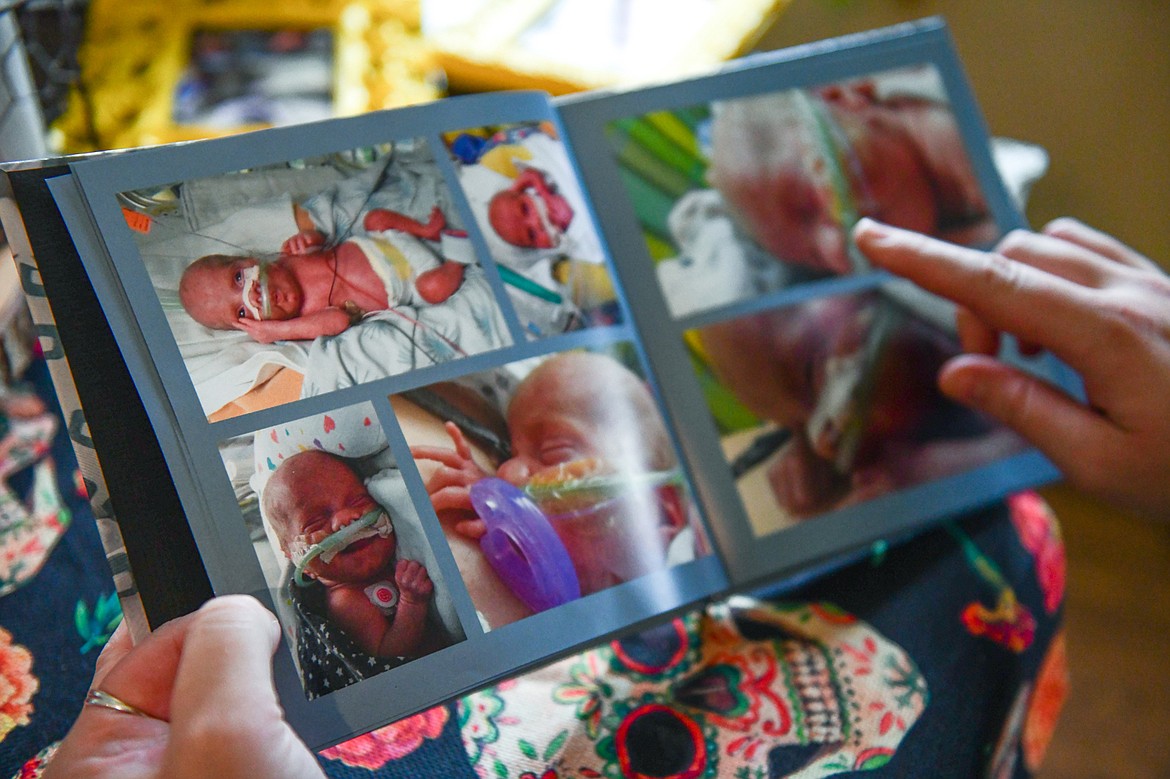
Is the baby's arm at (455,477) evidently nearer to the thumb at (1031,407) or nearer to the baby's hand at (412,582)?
the baby's hand at (412,582)

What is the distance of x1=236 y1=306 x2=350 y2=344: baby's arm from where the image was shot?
1.34ft

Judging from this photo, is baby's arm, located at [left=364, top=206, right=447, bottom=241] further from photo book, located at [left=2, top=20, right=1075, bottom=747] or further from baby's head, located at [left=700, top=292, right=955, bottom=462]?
baby's head, located at [left=700, top=292, right=955, bottom=462]

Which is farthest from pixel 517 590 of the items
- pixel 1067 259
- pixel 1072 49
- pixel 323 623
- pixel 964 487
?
pixel 1072 49

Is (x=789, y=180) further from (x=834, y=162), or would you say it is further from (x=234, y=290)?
(x=234, y=290)

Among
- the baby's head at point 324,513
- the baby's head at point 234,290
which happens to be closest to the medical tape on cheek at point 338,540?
the baby's head at point 324,513

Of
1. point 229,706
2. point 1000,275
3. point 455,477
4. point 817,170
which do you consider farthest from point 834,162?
point 229,706

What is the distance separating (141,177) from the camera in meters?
0.41

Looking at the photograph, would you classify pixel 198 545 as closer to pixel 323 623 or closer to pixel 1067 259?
pixel 323 623

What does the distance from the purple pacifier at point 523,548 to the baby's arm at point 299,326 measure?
11 cm

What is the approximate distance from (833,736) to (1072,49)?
85 cm

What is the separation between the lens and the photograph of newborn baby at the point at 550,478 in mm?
418

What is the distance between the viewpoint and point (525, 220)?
484mm

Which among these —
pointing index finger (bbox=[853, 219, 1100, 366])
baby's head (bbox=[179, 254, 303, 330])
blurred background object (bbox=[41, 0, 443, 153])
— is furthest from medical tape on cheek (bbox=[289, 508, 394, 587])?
blurred background object (bbox=[41, 0, 443, 153])

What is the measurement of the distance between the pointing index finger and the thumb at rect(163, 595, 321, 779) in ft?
1.41
